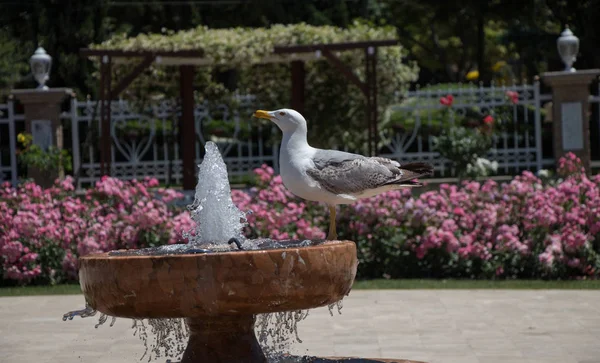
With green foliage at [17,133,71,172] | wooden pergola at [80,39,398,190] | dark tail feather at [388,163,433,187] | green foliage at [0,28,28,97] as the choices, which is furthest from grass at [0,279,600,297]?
green foliage at [0,28,28,97]

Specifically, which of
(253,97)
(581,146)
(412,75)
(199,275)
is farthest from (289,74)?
(199,275)

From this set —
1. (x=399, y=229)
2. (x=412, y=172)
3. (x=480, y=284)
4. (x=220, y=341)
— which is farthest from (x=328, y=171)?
(x=399, y=229)

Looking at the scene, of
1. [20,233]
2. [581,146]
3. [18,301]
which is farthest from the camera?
[581,146]

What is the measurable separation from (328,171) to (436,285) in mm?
5037

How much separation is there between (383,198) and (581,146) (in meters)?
5.70

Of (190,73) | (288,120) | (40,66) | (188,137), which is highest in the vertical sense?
(40,66)

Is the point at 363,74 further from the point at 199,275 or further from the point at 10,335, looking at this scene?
the point at 199,275

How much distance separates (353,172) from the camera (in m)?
5.86

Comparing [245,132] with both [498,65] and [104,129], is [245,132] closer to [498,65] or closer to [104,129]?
[104,129]

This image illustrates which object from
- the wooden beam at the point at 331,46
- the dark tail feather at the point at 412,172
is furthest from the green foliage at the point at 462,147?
the dark tail feather at the point at 412,172

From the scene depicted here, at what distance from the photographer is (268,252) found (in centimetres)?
477

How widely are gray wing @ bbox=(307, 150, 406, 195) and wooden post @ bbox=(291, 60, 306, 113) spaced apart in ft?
31.7

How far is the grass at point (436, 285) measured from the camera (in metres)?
10.3

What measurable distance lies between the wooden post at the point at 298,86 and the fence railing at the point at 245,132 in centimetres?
183
